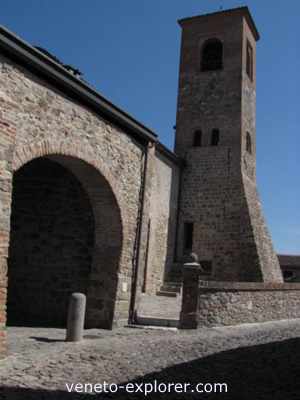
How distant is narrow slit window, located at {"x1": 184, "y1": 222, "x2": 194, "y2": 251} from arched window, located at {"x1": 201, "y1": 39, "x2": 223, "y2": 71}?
7.56 metres

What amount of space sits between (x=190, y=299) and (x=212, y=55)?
1428cm

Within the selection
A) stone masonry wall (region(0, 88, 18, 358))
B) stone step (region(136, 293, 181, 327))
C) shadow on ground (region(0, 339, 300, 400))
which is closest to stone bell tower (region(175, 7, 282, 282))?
stone step (region(136, 293, 181, 327))

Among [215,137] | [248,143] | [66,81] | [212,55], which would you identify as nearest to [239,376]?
[66,81]

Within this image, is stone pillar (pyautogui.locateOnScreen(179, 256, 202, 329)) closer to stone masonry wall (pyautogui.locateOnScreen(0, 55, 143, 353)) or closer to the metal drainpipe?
the metal drainpipe

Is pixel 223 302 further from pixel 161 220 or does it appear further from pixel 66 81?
pixel 161 220

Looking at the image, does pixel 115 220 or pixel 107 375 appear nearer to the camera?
pixel 107 375

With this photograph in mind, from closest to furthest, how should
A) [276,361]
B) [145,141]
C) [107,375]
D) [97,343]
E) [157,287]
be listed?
1. [107,375]
2. [276,361]
3. [97,343]
4. [145,141]
5. [157,287]

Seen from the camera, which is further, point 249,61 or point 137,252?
point 249,61

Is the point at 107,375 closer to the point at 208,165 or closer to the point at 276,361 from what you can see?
the point at 276,361

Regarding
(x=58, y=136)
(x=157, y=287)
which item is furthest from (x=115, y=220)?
(x=157, y=287)

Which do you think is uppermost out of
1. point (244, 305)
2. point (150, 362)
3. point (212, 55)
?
point (212, 55)

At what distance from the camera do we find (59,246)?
34.4ft

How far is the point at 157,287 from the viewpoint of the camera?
16.2 m

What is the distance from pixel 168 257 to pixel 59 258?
7.74 m
